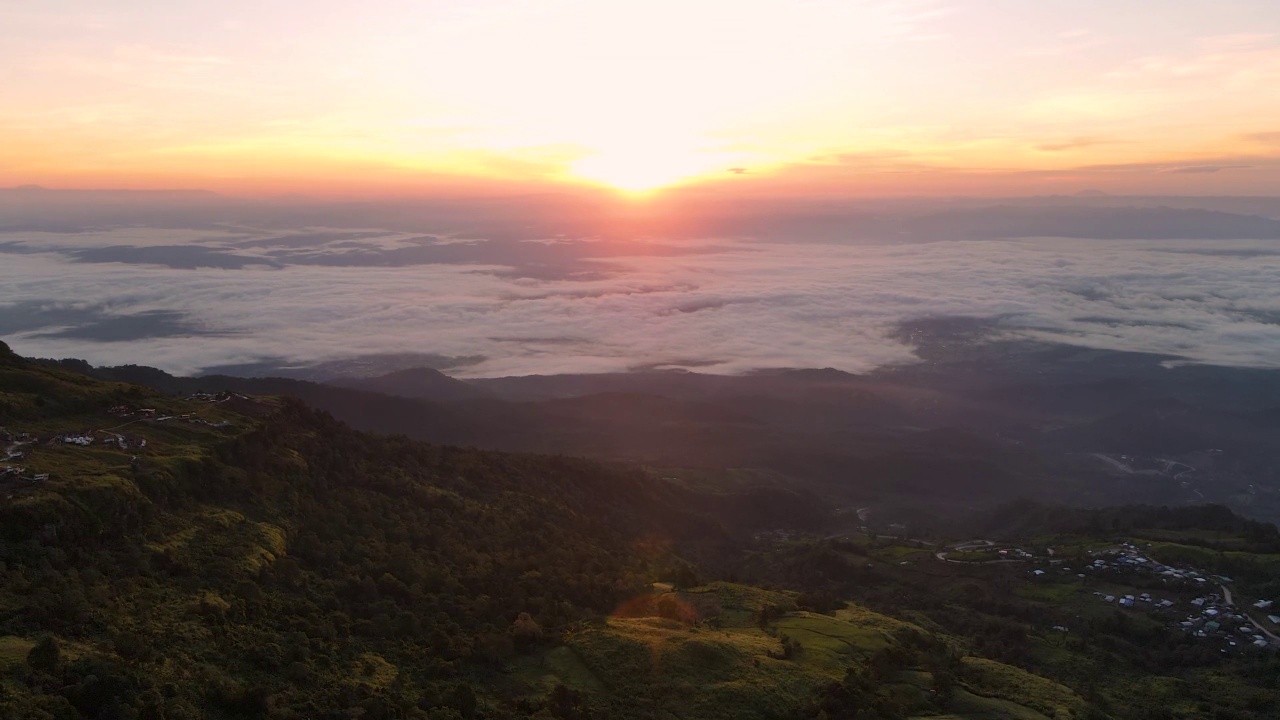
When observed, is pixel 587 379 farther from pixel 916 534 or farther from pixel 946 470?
pixel 916 534

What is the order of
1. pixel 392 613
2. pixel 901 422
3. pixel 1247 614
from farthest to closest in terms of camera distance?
pixel 901 422 → pixel 1247 614 → pixel 392 613

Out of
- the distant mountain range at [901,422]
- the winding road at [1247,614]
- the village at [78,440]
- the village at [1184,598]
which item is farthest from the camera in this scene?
the distant mountain range at [901,422]

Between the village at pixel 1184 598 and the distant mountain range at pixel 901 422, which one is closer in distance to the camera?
the village at pixel 1184 598

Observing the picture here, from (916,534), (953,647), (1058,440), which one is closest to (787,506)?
(916,534)

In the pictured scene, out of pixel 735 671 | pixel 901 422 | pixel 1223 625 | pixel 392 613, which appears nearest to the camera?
pixel 392 613

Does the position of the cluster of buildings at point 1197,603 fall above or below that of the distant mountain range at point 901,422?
above

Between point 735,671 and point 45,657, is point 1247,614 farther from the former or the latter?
point 45,657

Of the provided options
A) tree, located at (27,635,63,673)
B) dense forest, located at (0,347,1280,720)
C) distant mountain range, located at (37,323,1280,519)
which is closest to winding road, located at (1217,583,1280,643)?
dense forest, located at (0,347,1280,720)

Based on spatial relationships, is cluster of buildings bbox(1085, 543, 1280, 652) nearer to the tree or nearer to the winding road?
the winding road

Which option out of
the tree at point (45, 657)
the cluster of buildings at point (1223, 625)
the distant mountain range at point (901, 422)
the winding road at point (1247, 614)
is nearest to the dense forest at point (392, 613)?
the tree at point (45, 657)

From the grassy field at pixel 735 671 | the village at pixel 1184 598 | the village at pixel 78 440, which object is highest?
the village at pixel 78 440

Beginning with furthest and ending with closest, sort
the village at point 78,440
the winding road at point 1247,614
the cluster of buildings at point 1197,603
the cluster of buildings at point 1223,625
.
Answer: the cluster of buildings at point 1197,603
the winding road at point 1247,614
the cluster of buildings at point 1223,625
the village at point 78,440

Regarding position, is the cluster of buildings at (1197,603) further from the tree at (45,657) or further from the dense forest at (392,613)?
the tree at (45,657)

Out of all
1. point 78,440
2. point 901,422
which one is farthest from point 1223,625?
point 901,422
